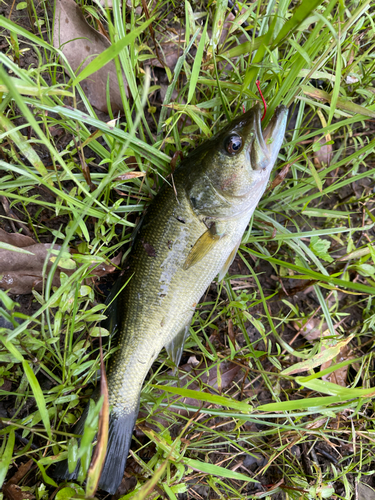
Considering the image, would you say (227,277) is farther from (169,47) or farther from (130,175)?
(169,47)

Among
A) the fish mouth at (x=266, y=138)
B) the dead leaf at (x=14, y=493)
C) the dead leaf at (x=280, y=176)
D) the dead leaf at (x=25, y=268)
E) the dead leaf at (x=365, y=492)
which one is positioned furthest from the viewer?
the dead leaf at (x=365, y=492)

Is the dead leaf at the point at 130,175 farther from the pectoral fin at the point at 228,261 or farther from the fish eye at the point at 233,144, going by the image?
the pectoral fin at the point at 228,261

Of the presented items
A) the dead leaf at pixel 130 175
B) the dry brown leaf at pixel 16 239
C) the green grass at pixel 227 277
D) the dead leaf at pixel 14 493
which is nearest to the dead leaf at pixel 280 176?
the green grass at pixel 227 277

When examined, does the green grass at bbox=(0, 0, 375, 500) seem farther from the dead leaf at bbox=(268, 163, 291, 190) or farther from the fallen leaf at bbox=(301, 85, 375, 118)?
the dead leaf at bbox=(268, 163, 291, 190)

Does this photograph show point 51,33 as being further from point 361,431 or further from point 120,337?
point 361,431

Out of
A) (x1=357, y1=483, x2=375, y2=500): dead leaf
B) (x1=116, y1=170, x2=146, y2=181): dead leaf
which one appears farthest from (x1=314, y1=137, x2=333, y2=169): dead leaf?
(x1=357, y1=483, x2=375, y2=500): dead leaf

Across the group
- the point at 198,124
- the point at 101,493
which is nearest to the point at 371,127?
the point at 198,124

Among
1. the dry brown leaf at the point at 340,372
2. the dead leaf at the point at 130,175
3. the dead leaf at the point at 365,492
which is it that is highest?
the dead leaf at the point at 130,175
